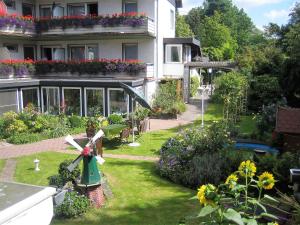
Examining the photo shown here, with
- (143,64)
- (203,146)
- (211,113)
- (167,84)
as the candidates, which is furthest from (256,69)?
(203,146)

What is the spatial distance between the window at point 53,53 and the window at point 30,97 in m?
4.24

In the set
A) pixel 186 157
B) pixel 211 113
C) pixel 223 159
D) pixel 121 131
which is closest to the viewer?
pixel 223 159

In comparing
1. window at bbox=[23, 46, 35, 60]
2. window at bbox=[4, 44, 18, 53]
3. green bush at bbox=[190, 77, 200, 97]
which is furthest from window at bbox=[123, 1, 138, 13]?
green bush at bbox=[190, 77, 200, 97]

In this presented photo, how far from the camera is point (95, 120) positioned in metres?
20.5

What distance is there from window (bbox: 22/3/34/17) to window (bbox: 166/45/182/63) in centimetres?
1172

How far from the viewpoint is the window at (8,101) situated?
23875 mm

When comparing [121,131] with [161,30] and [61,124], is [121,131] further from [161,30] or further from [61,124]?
[161,30]

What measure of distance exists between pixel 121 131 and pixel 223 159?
6.92 meters

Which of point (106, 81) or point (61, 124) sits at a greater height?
point (106, 81)

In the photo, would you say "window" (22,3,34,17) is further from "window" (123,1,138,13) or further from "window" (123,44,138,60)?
"window" (123,44,138,60)

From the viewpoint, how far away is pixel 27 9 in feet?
96.0

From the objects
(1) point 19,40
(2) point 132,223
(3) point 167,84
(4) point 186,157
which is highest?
(1) point 19,40

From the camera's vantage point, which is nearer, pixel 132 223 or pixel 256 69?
pixel 132 223

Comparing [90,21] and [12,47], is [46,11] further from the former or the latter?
[90,21]
